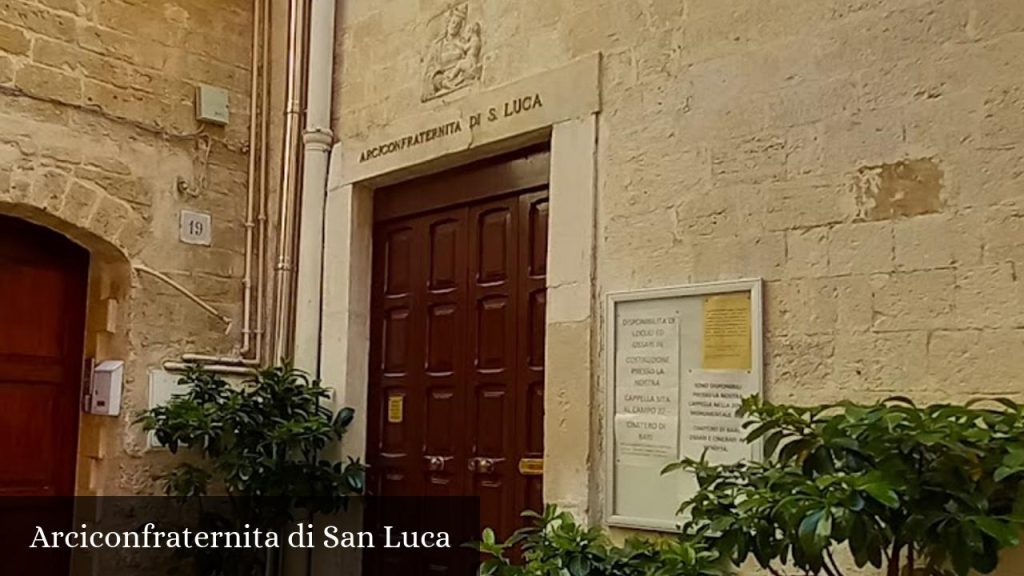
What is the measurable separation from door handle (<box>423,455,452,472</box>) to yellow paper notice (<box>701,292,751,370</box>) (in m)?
1.36

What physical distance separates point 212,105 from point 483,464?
6.59 feet

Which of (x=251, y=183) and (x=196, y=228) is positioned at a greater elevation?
(x=251, y=183)

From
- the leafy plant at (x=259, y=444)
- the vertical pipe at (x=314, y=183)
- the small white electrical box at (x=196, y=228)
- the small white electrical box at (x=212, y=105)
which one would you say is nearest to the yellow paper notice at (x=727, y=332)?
the leafy plant at (x=259, y=444)

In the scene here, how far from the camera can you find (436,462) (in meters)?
3.96

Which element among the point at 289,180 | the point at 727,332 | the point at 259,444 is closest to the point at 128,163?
the point at 289,180

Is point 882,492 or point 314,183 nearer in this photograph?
point 882,492

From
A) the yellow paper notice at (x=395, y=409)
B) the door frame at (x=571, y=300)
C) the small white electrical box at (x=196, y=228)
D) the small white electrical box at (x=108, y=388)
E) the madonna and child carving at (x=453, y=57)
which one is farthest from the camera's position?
the small white electrical box at (x=196, y=228)

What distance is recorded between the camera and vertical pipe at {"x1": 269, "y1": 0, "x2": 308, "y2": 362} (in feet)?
14.7

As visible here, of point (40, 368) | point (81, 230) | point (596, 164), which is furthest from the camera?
point (40, 368)

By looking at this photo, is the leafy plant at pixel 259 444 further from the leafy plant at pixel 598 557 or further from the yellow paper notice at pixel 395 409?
the leafy plant at pixel 598 557

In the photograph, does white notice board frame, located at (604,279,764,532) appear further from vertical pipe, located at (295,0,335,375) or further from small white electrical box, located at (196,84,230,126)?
small white electrical box, located at (196,84,230,126)

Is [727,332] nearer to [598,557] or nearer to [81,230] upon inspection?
[598,557]

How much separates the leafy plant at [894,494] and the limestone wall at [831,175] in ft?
1.26

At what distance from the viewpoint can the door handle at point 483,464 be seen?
146 inches
